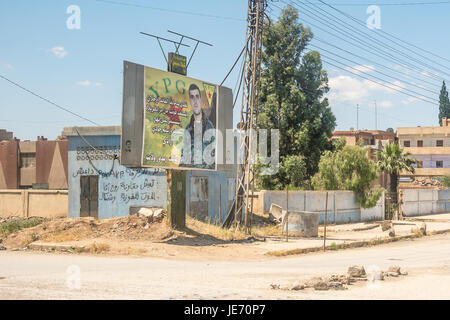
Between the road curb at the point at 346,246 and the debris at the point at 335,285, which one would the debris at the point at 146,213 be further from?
the debris at the point at 335,285

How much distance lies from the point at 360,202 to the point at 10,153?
26.8 meters

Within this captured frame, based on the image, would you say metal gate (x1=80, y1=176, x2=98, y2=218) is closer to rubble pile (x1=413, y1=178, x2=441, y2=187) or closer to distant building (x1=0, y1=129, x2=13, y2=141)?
distant building (x1=0, y1=129, x2=13, y2=141)

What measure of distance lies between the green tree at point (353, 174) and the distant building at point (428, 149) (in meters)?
40.0

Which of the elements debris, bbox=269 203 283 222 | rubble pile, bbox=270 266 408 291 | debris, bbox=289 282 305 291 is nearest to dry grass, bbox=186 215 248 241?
debris, bbox=269 203 283 222

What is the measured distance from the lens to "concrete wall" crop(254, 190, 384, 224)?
3031 cm

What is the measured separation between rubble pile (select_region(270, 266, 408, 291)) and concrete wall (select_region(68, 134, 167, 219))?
14.0 m

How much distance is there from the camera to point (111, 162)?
1072 inches

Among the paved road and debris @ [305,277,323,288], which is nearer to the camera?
the paved road

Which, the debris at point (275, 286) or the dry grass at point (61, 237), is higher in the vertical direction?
the debris at point (275, 286)

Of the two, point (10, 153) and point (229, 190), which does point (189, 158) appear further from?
point (10, 153)

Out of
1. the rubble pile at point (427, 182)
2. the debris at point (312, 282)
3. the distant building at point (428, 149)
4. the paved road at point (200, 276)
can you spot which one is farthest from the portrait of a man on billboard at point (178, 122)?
the distant building at point (428, 149)

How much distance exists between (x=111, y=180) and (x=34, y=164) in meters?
18.4

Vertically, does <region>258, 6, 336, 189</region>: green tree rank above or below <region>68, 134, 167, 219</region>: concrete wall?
above

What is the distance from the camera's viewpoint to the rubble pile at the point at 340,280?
11.1 meters
